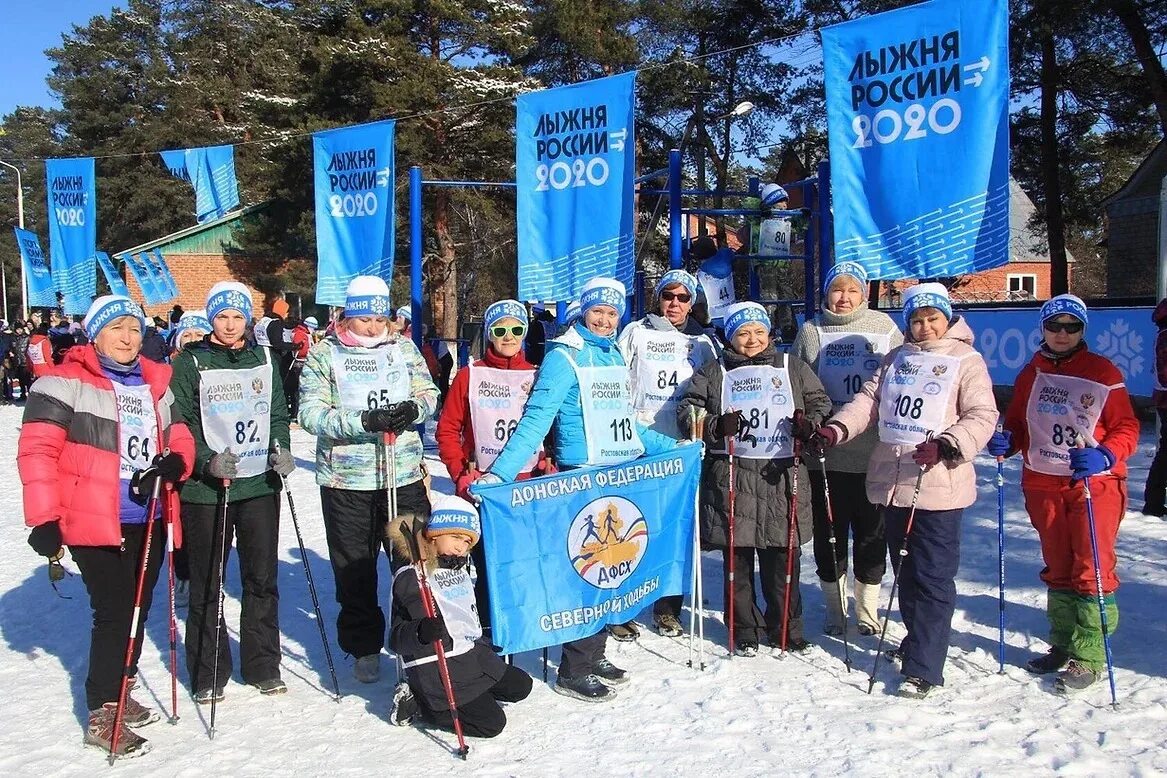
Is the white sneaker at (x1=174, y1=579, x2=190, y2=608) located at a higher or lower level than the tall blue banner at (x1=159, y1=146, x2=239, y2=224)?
lower

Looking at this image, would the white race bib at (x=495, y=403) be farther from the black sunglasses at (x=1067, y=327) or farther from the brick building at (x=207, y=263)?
the brick building at (x=207, y=263)

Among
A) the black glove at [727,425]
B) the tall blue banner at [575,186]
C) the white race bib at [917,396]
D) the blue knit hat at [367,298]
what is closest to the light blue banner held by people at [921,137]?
the white race bib at [917,396]

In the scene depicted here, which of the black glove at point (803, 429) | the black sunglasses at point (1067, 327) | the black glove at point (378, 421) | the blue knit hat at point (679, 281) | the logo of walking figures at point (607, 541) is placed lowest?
the logo of walking figures at point (607, 541)

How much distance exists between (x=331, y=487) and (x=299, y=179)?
91.8 ft

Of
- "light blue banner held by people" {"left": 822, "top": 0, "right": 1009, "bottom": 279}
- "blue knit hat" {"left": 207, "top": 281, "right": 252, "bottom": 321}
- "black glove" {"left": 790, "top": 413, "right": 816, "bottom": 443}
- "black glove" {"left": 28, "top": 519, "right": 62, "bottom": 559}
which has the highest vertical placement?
"light blue banner held by people" {"left": 822, "top": 0, "right": 1009, "bottom": 279}

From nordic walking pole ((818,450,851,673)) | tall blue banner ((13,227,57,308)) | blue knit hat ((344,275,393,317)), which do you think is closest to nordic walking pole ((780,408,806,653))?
nordic walking pole ((818,450,851,673))

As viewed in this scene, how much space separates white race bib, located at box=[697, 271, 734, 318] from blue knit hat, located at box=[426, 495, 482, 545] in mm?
5467

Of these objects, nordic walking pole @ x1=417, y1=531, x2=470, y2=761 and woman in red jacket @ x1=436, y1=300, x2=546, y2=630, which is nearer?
nordic walking pole @ x1=417, y1=531, x2=470, y2=761

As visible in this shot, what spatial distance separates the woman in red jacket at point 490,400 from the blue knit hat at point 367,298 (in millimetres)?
602

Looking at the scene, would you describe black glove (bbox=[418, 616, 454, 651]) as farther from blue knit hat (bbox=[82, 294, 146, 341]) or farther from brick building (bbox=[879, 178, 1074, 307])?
brick building (bbox=[879, 178, 1074, 307])

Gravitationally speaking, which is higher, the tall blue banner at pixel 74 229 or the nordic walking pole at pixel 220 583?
the tall blue banner at pixel 74 229

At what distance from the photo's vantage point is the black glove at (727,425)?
207 inches

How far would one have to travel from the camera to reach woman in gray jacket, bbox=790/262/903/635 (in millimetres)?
5680

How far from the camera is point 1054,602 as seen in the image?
16.8 ft
